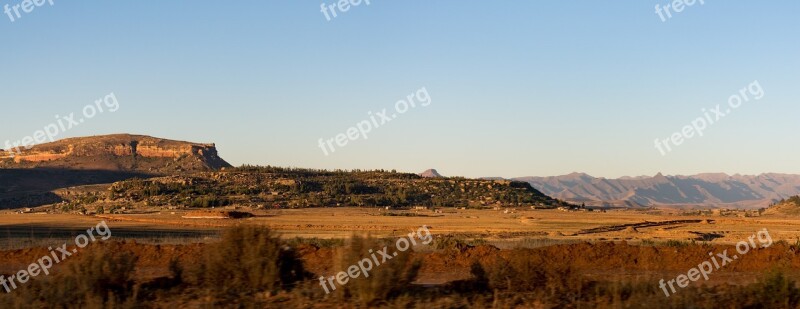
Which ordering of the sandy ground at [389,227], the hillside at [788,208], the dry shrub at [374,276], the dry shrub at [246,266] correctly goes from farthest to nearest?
1. the hillside at [788,208]
2. the sandy ground at [389,227]
3. the dry shrub at [246,266]
4. the dry shrub at [374,276]

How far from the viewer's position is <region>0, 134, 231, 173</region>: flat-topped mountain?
13150cm

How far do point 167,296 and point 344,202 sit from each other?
6593 cm

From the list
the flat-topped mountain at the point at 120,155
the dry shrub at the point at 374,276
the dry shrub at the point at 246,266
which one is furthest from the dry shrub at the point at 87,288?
the flat-topped mountain at the point at 120,155

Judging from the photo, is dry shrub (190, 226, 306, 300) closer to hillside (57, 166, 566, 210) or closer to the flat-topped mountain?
hillside (57, 166, 566, 210)

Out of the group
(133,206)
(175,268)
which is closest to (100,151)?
(133,206)

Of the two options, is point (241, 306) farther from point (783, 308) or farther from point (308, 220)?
point (308, 220)

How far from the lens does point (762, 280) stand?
44.2 ft

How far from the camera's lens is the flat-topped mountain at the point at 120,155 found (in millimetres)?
131500

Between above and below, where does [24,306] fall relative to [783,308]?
above

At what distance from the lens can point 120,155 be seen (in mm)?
139250

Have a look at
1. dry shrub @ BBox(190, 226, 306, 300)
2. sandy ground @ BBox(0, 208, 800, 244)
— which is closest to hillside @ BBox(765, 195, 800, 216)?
sandy ground @ BBox(0, 208, 800, 244)
